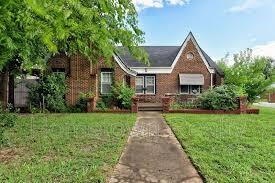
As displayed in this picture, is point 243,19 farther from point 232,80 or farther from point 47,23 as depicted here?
point 47,23

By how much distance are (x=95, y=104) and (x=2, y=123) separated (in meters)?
8.31

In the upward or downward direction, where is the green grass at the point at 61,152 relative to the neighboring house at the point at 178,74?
downward

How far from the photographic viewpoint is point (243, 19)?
20422 millimetres

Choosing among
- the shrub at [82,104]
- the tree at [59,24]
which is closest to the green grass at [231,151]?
the tree at [59,24]

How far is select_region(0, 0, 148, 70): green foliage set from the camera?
14.7 feet

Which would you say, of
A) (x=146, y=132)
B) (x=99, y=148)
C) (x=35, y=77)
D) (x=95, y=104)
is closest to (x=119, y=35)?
(x=99, y=148)

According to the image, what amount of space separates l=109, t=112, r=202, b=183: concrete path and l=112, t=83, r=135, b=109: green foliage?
9348 millimetres

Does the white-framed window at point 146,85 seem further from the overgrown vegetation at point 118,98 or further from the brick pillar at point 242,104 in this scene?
the brick pillar at point 242,104

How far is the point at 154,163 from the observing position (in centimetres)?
669

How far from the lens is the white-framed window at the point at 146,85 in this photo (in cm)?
2514

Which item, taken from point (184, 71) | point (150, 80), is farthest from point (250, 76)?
point (150, 80)

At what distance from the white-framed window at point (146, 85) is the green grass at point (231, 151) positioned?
13455 mm

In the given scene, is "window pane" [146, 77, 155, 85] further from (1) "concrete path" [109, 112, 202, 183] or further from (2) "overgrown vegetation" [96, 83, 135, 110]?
(1) "concrete path" [109, 112, 202, 183]

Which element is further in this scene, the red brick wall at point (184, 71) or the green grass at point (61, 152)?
the red brick wall at point (184, 71)
